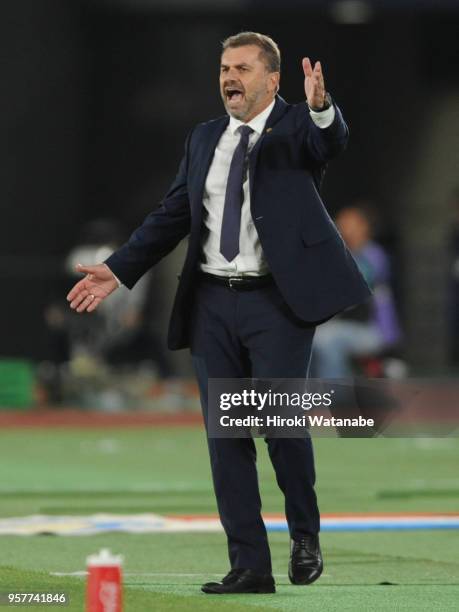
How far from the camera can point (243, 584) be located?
8.02 m

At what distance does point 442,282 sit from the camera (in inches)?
987

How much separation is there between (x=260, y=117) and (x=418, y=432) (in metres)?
1.96

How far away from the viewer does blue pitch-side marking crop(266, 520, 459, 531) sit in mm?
10914

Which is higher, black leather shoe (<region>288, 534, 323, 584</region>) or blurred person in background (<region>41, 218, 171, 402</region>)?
blurred person in background (<region>41, 218, 171, 402</region>)

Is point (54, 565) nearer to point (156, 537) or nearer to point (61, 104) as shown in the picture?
point (156, 537)

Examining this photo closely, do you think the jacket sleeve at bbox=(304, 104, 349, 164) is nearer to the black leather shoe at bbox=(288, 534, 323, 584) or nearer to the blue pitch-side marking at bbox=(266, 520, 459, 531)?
the black leather shoe at bbox=(288, 534, 323, 584)

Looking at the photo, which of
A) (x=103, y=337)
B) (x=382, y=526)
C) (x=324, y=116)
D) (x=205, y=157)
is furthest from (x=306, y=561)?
(x=103, y=337)

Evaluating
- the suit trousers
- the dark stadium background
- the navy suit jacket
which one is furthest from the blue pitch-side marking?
the dark stadium background

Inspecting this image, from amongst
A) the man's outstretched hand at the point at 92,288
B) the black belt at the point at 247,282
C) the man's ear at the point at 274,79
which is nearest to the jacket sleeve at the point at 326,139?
the man's ear at the point at 274,79

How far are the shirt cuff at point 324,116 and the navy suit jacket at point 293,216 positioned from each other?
0.03 m

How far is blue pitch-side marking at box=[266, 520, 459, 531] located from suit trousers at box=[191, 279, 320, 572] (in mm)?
2624

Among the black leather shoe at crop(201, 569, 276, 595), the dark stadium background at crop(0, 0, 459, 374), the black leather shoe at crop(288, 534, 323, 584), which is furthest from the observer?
the dark stadium background at crop(0, 0, 459, 374)

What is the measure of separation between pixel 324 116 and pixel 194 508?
487 cm

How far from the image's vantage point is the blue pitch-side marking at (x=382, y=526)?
1091 centimetres
